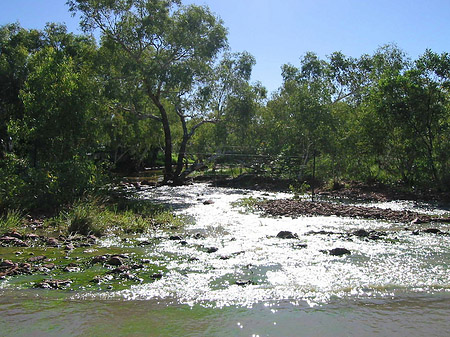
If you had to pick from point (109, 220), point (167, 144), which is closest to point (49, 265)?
point (109, 220)

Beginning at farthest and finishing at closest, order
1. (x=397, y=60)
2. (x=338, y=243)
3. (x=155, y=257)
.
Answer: (x=397, y=60)
(x=338, y=243)
(x=155, y=257)

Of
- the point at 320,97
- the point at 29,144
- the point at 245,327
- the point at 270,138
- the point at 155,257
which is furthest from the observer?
the point at 270,138

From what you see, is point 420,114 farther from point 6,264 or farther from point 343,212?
point 6,264

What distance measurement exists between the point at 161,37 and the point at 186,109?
18.1 ft

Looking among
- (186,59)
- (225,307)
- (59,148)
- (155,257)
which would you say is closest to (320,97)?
(186,59)

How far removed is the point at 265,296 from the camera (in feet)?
20.5

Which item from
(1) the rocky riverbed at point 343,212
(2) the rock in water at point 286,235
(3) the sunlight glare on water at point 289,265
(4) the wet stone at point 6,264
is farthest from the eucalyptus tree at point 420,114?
(4) the wet stone at point 6,264

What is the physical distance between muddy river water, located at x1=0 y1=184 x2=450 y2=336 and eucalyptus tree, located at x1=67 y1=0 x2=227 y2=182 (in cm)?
1491

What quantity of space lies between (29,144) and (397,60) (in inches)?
1149

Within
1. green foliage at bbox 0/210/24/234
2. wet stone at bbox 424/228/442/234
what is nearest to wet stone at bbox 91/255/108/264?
green foliage at bbox 0/210/24/234

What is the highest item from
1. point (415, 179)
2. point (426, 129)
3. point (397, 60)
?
point (397, 60)

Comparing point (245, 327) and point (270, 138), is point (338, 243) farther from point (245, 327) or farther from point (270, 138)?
point (270, 138)

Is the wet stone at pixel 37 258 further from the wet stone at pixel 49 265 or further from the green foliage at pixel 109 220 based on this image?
the green foliage at pixel 109 220

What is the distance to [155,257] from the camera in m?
8.38
